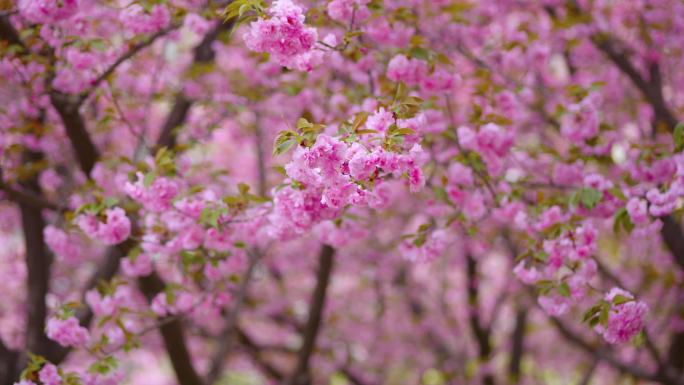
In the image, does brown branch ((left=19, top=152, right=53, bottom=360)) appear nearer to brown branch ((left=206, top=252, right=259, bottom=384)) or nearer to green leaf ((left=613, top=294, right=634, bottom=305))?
brown branch ((left=206, top=252, right=259, bottom=384))

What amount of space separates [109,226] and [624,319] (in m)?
2.44

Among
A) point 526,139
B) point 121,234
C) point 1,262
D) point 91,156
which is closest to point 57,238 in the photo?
point 91,156

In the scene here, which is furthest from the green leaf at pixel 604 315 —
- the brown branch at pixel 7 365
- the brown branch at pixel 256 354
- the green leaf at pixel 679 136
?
the brown branch at pixel 256 354

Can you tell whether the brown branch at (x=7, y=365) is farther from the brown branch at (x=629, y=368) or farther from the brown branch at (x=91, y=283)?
the brown branch at (x=629, y=368)

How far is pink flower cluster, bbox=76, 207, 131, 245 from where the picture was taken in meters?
3.20

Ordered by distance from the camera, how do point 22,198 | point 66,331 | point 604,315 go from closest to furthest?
point 604,315 < point 66,331 < point 22,198

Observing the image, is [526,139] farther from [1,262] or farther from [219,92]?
[1,262]

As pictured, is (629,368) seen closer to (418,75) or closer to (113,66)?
(418,75)

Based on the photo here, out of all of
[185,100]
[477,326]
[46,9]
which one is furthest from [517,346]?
[46,9]

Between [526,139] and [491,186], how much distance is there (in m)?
3.03

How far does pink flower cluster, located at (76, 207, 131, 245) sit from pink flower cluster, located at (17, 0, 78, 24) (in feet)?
3.54

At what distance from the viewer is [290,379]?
525 cm

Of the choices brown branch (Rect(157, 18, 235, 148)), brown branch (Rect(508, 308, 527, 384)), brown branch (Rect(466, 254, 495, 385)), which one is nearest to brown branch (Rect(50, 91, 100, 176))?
brown branch (Rect(157, 18, 235, 148))

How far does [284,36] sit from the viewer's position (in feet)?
8.38
